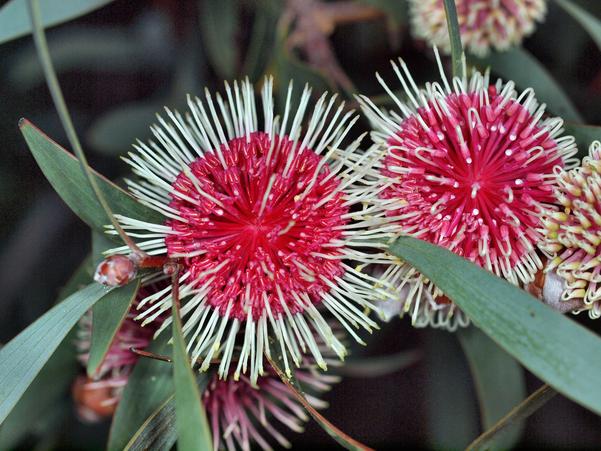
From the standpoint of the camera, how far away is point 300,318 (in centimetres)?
78

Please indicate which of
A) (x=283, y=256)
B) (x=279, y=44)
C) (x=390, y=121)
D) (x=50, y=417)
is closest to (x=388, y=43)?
(x=279, y=44)

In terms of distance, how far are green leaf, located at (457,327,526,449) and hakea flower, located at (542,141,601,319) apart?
0.39 meters

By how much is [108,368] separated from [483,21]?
30.6 inches

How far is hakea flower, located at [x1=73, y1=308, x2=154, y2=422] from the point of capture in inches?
37.5

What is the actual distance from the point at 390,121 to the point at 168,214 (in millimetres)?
279

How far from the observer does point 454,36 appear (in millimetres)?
783

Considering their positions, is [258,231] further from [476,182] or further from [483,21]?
[483,21]

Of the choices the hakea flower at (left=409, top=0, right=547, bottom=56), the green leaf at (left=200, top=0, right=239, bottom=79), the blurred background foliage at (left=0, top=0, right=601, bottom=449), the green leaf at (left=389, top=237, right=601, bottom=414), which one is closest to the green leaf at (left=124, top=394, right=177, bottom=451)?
the green leaf at (left=389, top=237, right=601, bottom=414)

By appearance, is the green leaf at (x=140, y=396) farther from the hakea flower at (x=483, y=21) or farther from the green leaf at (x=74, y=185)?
the hakea flower at (x=483, y=21)

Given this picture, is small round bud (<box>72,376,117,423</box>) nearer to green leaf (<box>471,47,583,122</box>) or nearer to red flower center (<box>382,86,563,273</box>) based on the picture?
red flower center (<box>382,86,563,273</box>)

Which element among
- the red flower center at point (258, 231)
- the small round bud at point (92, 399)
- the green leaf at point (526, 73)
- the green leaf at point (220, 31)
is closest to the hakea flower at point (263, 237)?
the red flower center at point (258, 231)

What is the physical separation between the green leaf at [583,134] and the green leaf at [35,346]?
1.95ft

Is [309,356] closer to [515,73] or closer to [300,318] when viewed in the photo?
[300,318]

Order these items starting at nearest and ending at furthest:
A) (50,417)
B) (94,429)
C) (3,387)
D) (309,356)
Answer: (3,387)
(309,356)
(50,417)
(94,429)
